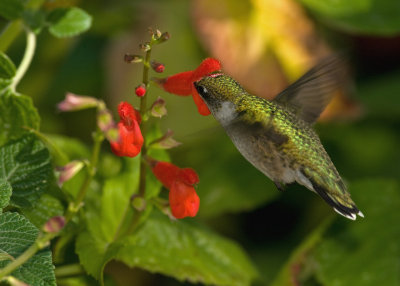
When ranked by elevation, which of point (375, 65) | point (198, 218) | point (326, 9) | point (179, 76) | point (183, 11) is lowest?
point (198, 218)

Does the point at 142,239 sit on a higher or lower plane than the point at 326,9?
lower

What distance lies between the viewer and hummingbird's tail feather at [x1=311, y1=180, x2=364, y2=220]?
1306mm

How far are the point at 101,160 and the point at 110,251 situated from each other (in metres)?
0.61

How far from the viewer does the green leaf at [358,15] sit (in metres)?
2.12

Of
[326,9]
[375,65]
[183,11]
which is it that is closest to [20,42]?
[183,11]

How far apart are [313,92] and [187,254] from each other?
22.5 inches

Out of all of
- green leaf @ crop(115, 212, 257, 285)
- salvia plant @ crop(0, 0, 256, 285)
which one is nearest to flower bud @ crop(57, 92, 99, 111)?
salvia plant @ crop(0, 0, 256, 285)

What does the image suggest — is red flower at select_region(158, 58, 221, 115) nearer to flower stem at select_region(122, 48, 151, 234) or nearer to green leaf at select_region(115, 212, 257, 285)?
flower stem at select_region(122, 48, 151, 234)

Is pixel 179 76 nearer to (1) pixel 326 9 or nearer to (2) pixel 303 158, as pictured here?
(2) pixel 303 158

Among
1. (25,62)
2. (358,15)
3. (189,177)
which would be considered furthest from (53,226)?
(358,15)

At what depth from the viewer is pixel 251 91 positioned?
223 cm

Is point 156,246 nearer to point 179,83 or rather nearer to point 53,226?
point 179,83

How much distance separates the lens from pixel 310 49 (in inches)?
90.2

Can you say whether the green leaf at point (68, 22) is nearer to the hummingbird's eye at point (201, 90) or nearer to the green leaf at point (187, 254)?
the hummingbird's eye at point (201, 90)
